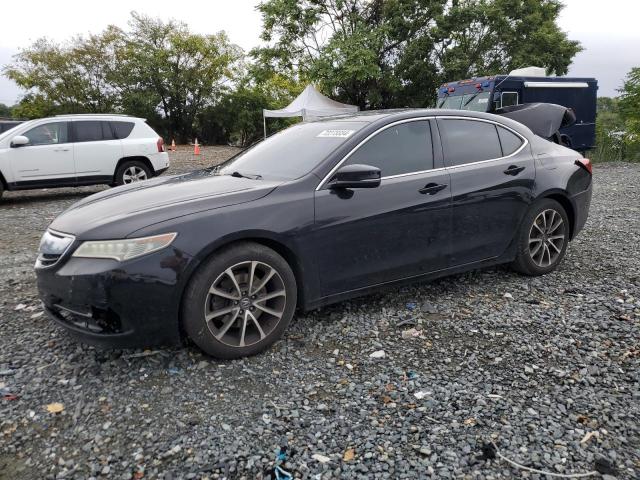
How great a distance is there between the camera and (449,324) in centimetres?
373

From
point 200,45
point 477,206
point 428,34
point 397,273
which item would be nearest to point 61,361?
point 397,273

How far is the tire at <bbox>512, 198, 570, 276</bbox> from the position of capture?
449cm

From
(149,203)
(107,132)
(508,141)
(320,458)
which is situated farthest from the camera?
(107,132)

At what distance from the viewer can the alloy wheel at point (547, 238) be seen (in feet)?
15.0

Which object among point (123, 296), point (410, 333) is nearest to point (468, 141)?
point (410, 333)

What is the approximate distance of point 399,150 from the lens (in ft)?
12.7

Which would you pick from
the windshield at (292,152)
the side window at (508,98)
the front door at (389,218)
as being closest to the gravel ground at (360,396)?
the front door at (389,218)

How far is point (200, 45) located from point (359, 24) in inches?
608

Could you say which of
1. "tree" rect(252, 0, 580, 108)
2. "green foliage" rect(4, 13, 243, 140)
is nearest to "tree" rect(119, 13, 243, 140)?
"green foliage" rect(4, 13, 243, 140)

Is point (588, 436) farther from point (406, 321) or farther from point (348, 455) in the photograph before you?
point (406, 321)

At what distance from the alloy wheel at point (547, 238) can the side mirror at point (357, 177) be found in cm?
190

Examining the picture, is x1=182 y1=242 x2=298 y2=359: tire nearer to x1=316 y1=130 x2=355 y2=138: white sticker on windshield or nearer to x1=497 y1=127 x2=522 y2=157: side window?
x1=316 y1=130 x2=355 y2=138: white sticker on windshield

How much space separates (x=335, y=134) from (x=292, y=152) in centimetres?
36

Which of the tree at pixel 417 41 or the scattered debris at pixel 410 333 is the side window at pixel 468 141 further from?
the tree at pixel 417 41
